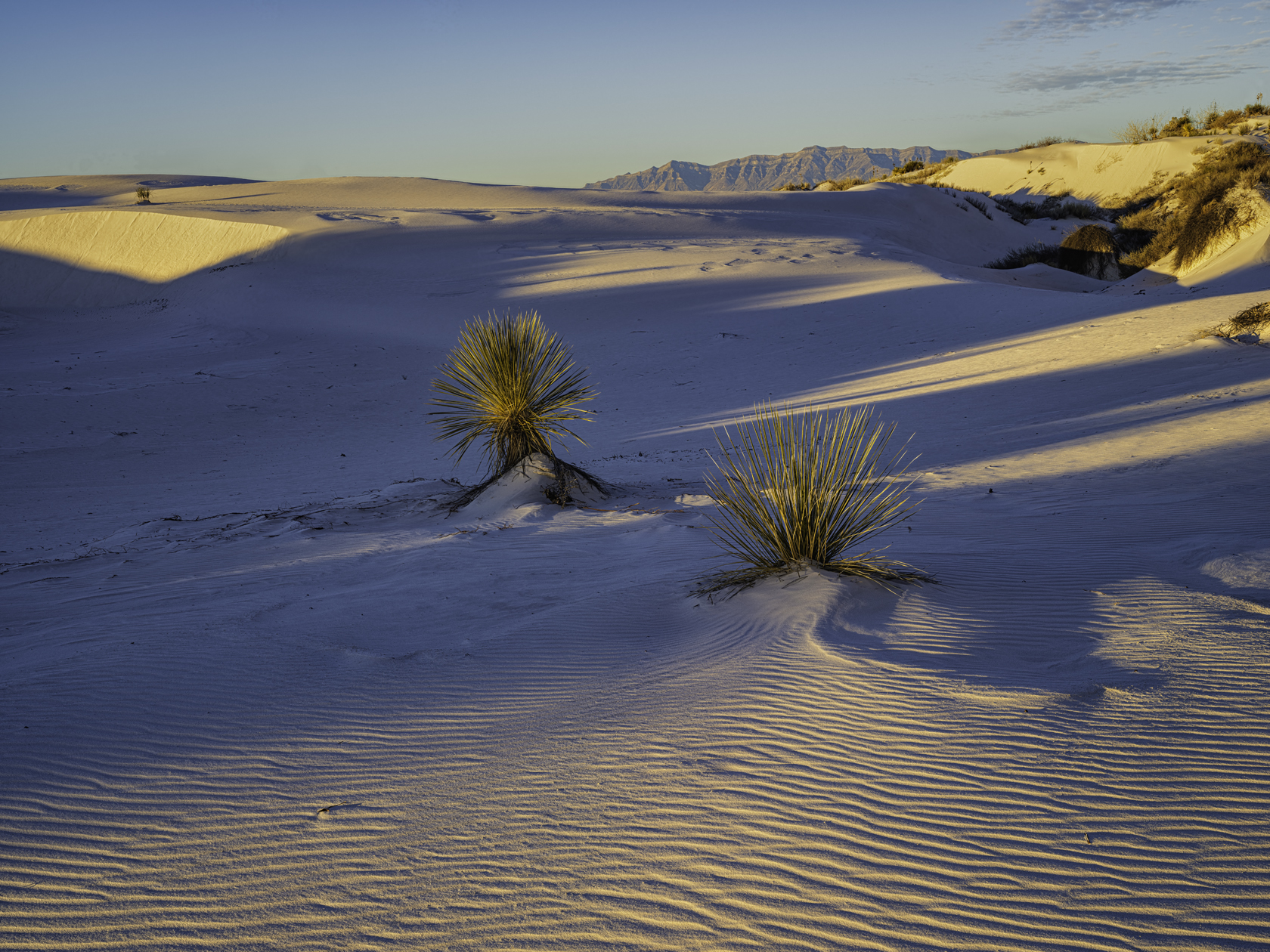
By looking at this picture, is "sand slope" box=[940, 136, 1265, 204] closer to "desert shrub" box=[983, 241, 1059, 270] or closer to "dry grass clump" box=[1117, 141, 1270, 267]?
"dry grass clump" box=[1117, 141, 1270, 267]

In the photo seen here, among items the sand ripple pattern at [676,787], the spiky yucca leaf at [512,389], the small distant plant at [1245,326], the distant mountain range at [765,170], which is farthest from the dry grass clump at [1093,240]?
the distant mountain range at [765,170]

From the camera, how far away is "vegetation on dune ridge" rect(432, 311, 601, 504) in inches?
327

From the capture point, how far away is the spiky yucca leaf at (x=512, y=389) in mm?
8297

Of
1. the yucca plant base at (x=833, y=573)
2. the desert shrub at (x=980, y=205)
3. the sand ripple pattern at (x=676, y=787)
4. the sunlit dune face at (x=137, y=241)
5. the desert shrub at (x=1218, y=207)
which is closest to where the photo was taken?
the sand ripple pattern at (x=676, y=787)

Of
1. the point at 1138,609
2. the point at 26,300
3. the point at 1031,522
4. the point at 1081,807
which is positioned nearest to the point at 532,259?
the point at 26,300

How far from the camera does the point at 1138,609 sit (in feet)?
15.5

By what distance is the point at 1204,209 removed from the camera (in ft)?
72.3

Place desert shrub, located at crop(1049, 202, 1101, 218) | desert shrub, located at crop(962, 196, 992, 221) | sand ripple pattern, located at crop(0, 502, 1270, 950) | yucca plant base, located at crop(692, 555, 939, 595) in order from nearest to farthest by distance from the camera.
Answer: sand ripple pattern, located at crop(0, 502, 1270, 950), yucca plant base, located at crop(692, 555, 939, 595), desert shrub, located at crop(962, 196, 992, 221), desert shrub, located at crop(1049, 202, 1101, 218)

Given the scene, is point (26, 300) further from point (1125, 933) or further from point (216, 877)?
point (1125, 933)

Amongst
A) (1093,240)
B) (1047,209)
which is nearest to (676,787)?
(1093,240)

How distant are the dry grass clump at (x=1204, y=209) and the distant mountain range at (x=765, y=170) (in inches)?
4852

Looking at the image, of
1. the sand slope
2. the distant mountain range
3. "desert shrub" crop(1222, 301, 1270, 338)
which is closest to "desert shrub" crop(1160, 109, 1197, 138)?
the sand slope

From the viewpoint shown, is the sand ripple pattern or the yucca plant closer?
the sand ripple pattern

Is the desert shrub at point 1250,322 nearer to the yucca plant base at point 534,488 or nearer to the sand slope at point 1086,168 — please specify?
the yucca plant base at point 534,488
